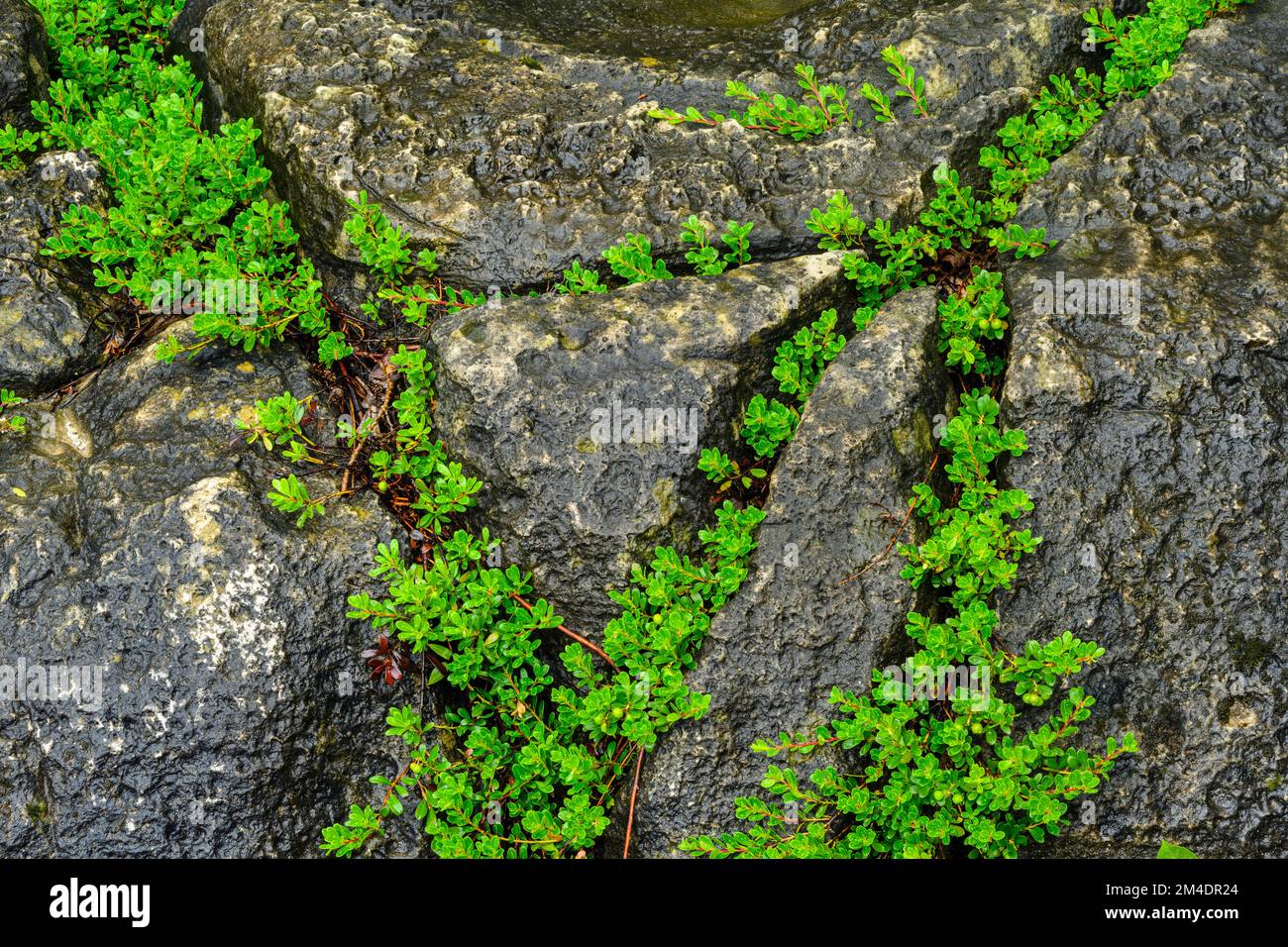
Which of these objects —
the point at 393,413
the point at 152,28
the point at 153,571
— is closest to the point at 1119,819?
the point at 393,413

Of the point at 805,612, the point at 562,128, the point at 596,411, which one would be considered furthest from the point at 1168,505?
the point at 562,128

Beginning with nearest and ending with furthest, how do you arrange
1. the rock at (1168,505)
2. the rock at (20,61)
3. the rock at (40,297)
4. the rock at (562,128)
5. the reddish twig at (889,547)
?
the rock at (1168,505) → the reddish twig at (889,547) → the rock at (40,297) → the rock at (562,128) → the rock at (20,61)

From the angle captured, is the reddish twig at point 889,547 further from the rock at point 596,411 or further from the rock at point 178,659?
the rock at point 178,659

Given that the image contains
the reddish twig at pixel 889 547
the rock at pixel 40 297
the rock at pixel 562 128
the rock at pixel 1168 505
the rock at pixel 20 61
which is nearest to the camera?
the rock at pixel 1168 505

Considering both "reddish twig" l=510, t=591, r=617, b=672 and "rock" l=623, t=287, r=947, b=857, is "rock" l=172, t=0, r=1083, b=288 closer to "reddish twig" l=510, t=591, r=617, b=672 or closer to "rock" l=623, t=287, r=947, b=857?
"rock" l=623, t=287, r=947, b=857

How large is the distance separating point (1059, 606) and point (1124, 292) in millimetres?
1607

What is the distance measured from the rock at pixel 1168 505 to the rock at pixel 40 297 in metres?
4.79

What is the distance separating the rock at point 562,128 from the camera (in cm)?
607

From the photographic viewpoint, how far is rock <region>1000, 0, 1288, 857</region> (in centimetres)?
483

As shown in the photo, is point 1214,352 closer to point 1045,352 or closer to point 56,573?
point 1045,352

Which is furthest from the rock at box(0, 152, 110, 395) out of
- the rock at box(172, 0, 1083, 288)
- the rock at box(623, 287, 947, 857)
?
the rock at box(623, 287, 947, 857)

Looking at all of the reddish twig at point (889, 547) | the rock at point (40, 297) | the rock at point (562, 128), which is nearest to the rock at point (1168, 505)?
the reddish twig at point (889, 547)

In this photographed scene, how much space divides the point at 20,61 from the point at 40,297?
2044 mm

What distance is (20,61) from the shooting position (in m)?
7.14
